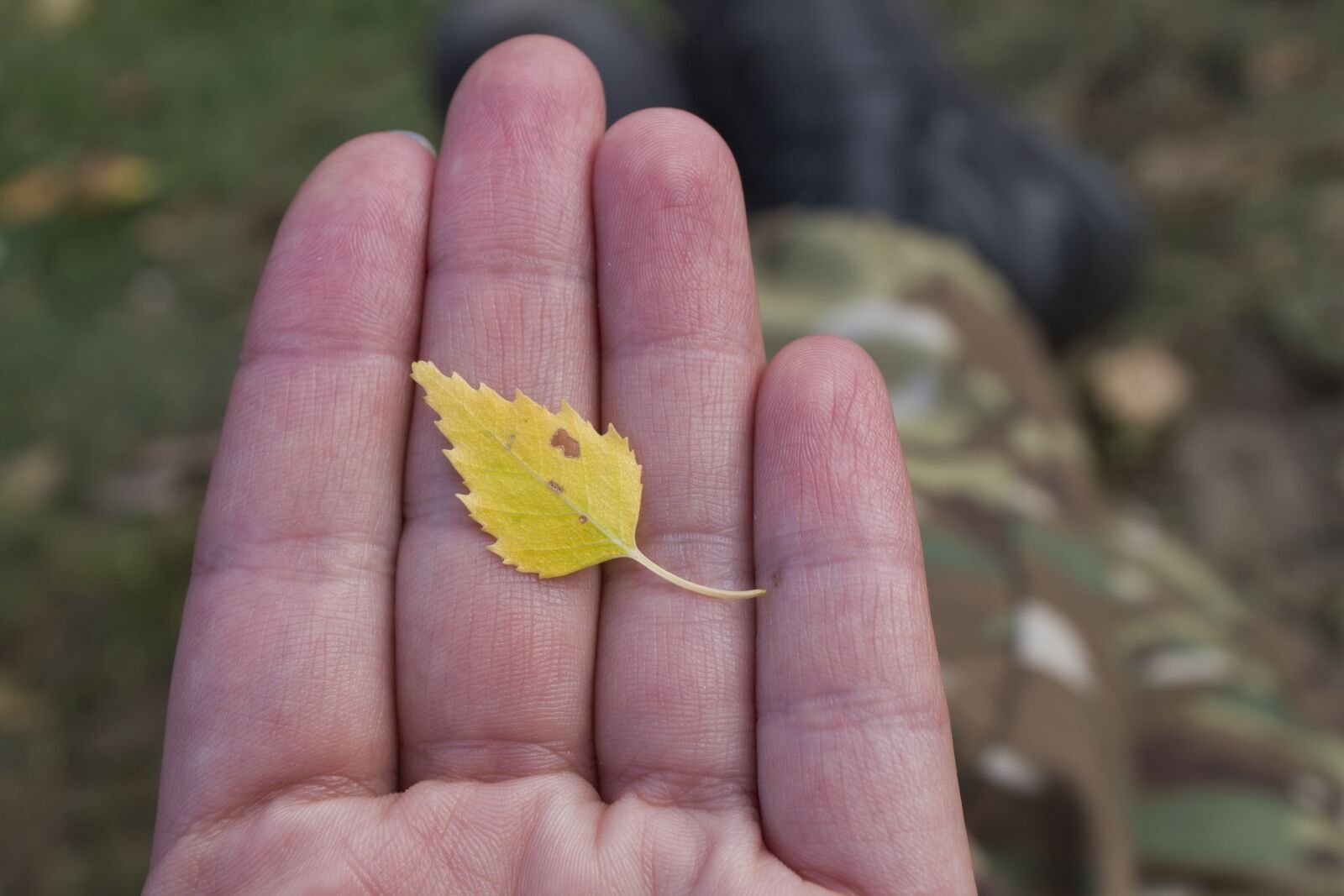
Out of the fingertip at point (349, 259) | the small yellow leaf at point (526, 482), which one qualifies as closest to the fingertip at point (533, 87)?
the fingertip at point (349, 259)

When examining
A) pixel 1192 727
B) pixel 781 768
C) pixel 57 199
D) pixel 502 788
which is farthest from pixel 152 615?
pixel 1192 727

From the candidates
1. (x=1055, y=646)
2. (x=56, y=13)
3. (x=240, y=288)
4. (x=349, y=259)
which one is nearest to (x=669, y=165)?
(x=349, y=259)

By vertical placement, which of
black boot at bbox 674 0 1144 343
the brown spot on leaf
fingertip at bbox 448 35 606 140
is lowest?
the brown spot on leaf

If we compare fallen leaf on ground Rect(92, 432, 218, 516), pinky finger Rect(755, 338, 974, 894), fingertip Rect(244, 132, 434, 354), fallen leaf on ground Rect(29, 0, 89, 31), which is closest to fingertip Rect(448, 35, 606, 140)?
fingertip Rect(244, 132, 434, 354)

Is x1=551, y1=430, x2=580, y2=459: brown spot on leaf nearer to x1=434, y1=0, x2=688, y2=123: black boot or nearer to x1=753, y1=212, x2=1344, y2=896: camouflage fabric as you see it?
x1=753, y1=212, x2=1344, y2=896: camouflage fabric

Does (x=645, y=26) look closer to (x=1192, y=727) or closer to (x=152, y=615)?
(x=152, y=615)

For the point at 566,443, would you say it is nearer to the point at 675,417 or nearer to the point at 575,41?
the point at 675,417
